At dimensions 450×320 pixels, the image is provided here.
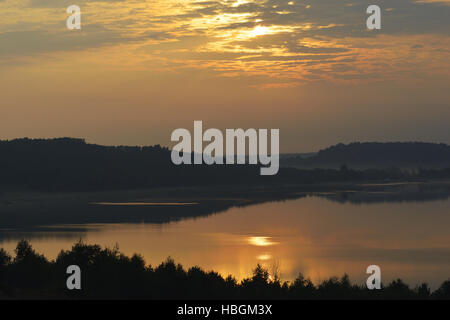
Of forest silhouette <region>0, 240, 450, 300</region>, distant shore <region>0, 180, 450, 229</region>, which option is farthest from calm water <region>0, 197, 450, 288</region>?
forest silhouette <region>0, 240, 450, 300</region>

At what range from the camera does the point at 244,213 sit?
65.7 meters

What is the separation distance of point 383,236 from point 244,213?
69.5 feet

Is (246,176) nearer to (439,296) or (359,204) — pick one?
(359,204)

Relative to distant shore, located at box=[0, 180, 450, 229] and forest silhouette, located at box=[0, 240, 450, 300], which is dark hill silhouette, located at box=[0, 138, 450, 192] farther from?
forest silhouette, located at box=[0, 240, 450, 300]

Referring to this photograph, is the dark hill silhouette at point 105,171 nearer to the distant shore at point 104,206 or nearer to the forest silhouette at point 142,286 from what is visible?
the distant shore at point 104,206

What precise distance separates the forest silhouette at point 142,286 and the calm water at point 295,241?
253 inches

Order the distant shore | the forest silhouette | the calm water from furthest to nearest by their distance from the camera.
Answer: the distant shore < the calm water < the forest silhouette

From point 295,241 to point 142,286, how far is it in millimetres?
23035

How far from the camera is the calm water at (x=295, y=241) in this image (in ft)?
109

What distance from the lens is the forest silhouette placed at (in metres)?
22.4

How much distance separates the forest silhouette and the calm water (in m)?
6.42

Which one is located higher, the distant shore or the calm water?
the distant shore
